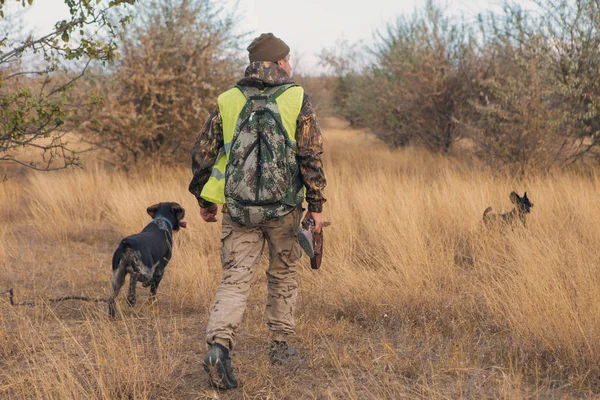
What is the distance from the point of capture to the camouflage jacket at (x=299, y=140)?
3.09 m

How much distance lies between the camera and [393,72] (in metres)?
14.4

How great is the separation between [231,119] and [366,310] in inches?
72.3

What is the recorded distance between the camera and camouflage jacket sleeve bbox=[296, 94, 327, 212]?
3084 millimetres

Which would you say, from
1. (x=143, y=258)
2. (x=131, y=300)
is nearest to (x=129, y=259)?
(x=143, y=258)

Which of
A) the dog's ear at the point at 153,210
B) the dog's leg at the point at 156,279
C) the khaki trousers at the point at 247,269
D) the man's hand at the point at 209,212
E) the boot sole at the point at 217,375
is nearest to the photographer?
the boot sole at the point at 217,375

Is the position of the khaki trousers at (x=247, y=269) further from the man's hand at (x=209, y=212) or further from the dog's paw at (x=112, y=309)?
the dog's paw at (x=112, y=309)

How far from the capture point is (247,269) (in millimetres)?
3135

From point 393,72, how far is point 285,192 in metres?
11.9

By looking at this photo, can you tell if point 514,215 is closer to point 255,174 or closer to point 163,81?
point 255,174

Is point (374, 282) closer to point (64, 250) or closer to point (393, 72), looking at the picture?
point (64, 250)

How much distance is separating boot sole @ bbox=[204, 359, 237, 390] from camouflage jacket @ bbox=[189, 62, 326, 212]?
0.96 metres

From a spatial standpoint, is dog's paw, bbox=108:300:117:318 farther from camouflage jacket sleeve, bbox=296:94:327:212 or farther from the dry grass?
camouflage jacket sleeve, bbox=296:94:327:212

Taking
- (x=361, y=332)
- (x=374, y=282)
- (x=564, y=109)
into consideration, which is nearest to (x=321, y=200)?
(x=361, y=332)

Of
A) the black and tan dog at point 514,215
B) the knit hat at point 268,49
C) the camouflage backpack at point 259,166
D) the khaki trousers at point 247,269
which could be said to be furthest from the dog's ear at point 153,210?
the black and tan dog at point 514,215
